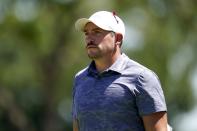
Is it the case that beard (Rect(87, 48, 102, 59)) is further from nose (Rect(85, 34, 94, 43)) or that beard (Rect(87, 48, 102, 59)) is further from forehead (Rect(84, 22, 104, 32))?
forehead (Rect(84, 22, 104, 32))

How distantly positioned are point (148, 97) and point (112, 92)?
0.26m

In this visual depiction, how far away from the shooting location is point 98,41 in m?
8.01

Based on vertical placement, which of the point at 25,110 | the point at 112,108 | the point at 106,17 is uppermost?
the point at 106,17

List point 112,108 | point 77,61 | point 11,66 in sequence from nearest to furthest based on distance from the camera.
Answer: point 112,108, point 77,61, point 11,66

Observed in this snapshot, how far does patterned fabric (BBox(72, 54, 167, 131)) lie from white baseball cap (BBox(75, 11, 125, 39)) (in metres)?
0.30

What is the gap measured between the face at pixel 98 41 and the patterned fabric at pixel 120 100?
0.13 metres

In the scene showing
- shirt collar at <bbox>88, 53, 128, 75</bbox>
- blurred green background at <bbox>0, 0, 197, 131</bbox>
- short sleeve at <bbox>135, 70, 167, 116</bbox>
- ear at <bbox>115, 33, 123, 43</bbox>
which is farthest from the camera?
blurred green background at <bbox>0, 0, 197, 131</bbox>

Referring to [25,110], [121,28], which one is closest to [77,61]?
[25,110]

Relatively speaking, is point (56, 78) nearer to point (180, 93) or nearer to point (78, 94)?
point (180, 93)

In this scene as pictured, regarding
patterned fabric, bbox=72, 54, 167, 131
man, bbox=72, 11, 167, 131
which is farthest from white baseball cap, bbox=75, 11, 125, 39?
patterned fabric, bbox=72, 54, 167, 131

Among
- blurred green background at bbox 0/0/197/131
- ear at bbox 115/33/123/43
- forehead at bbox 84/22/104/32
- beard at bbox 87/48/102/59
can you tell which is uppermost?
forehead at bbox 84/22/104/32

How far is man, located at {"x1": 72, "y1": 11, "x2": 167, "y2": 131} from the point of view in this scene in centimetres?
784

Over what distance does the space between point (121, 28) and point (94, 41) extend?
0.33m

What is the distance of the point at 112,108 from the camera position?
784 cm
